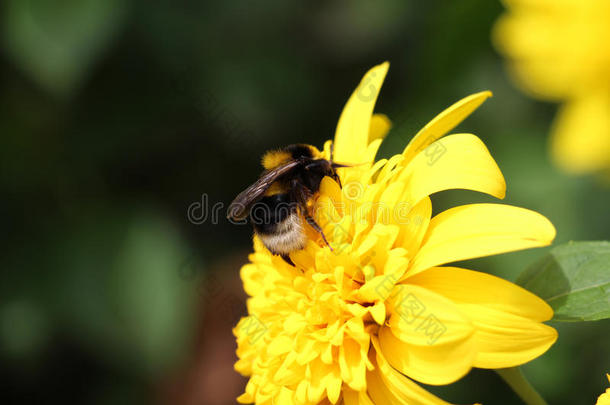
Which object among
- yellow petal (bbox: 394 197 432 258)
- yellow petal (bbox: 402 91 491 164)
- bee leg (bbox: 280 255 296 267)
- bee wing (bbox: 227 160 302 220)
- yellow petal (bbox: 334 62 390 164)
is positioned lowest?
yellow petal (bbox: 394 197 432 258)

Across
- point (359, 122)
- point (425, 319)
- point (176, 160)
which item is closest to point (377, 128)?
point (359, 122)

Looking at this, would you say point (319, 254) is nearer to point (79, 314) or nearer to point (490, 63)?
point (79, 314)

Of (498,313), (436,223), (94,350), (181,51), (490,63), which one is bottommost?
(498,313)

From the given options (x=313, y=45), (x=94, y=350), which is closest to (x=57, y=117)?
(x=94, y=350)

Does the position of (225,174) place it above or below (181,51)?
below

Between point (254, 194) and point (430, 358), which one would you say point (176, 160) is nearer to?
point (254, 194)

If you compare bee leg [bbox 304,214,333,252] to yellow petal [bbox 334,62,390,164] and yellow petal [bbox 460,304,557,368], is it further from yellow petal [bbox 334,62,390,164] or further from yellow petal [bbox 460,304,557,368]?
yellow petal [bbox 460,304,557,368]

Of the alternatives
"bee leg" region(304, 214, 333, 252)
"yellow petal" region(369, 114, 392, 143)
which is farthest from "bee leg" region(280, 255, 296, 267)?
"yellow petal" region(369, 114, 392, 143)

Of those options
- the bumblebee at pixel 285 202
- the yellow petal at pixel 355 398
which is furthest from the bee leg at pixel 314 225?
the yellow petal at pixel 355 398
